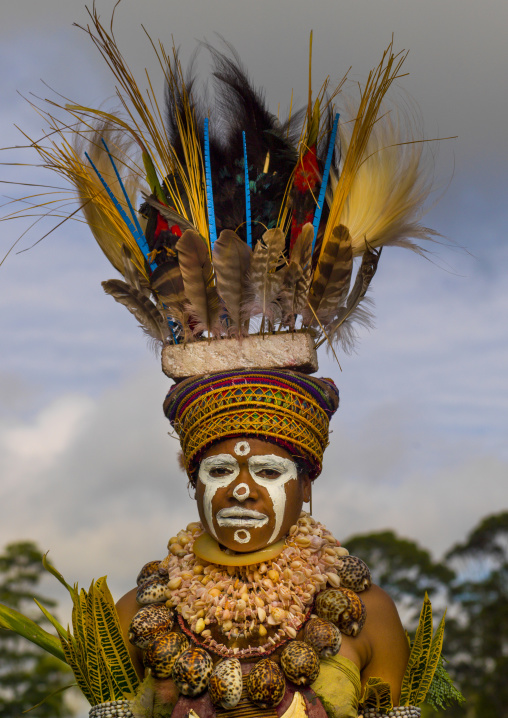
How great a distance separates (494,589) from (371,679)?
11.1 metres

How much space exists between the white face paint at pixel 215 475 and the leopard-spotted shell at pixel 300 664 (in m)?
0.69

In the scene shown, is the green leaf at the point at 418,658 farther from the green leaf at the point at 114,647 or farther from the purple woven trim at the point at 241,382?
the green leaf at the point at 114,647

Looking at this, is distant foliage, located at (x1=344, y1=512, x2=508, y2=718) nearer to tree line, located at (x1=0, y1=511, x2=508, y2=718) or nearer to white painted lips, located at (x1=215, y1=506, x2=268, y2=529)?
tree line, located at (x1=0, y1=511, x2=508, y2=718)

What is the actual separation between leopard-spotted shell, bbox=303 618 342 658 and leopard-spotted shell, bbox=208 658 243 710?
377mm

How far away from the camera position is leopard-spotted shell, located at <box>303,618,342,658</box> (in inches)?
155

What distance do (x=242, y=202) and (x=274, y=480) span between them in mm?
1582

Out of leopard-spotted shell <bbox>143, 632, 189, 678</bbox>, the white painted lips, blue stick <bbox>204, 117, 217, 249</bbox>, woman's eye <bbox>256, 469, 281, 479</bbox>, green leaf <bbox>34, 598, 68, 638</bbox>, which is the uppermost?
blue stick <bbox>204, 117, 217, 249</bbox>

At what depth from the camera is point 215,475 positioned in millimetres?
4219

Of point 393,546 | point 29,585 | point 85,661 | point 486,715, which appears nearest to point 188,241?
point 85,661

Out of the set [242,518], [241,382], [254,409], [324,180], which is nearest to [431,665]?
[242,518]

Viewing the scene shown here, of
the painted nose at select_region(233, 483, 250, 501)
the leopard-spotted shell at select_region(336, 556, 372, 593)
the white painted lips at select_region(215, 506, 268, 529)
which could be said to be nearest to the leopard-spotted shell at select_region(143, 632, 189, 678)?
the white painted lips at select_region(215, 506, 268, 529)

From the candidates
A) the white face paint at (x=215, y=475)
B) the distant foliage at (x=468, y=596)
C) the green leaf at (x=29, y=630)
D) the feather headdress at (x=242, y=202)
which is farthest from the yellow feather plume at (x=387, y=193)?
the distant foliage at (x=468, y=596)

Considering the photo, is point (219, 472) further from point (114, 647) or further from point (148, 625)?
point (114, 647)

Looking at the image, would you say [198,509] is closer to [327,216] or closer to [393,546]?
[327,216]
